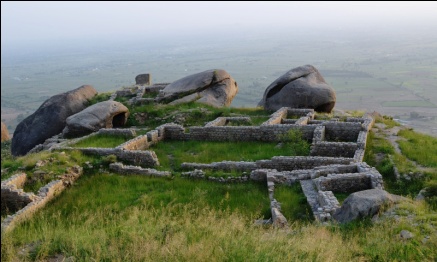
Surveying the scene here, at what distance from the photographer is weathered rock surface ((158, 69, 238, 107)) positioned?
2970 centimetres

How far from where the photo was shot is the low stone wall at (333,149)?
18156mm

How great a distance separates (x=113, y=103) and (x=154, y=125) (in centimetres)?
311

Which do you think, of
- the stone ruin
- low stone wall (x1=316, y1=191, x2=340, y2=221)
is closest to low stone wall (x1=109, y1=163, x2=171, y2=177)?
the stone ruin

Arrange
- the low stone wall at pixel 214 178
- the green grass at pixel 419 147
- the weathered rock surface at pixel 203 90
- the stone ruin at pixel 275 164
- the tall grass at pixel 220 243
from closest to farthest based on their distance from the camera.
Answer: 1. the tall grass at pixel 220 243
2. the stone ruin at pixel 275 164
3. the low stone wall at pixel 214 178
4. the green grass at pixel 419 147
5. the weathered rock surface at pixel 203 90

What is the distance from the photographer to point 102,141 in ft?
69.4

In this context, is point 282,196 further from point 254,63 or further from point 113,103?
point 254,63

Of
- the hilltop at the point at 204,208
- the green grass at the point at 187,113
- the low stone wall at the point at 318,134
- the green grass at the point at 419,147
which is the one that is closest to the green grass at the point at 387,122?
the hilltop at the point at 204,208

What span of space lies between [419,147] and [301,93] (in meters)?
10.2

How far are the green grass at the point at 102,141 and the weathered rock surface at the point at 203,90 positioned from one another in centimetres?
773

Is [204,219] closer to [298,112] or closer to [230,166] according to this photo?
[230,166]

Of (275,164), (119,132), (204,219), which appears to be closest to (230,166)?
(275,164)

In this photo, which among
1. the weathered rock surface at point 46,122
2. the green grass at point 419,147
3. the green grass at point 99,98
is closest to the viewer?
the green grass at point 419,147

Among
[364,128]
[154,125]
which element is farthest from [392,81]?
[154,125]

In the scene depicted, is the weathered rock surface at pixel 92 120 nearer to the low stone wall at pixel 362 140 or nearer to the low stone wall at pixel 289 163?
the low stone wall at pixel 289 163
